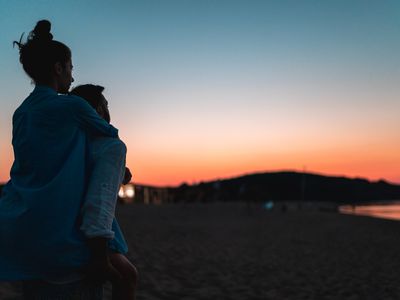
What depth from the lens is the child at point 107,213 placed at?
1346 millimetres

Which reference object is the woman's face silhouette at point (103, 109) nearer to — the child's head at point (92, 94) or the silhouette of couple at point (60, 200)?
the child's head at point (92, 94)

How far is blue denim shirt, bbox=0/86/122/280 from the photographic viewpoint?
1355 millimetres

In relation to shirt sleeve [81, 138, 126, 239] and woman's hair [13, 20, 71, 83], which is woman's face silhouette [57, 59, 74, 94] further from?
shirt sleeve [81, 138, 126, 239]

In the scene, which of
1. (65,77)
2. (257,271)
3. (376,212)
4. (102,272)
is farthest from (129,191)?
(102,272)

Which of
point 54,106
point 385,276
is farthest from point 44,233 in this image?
point 385,276

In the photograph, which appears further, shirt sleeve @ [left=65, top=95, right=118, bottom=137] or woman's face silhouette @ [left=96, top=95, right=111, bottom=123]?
woman's face silhouette @ [left=96, top=95, right=111, bottom=123]

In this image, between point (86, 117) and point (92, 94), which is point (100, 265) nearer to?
point (86, 117)

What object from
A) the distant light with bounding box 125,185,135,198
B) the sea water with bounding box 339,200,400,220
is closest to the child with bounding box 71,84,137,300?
the sea water with bounding box 339,200,400,220

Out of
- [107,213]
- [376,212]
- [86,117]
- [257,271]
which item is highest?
[86,117]

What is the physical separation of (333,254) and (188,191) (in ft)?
136

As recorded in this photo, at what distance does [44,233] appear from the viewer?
53.3 inches

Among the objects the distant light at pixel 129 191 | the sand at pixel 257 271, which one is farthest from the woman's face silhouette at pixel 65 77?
the distant light at pixel 129 191

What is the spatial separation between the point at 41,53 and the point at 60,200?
607 mm

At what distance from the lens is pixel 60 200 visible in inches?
53.6
